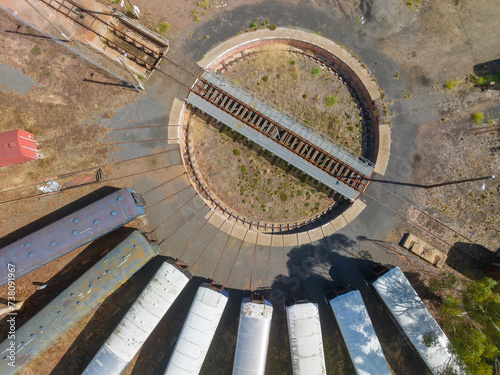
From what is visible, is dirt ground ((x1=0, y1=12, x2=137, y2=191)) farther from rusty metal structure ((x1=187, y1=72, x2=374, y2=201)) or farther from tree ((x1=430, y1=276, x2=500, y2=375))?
tree ((x1=430, y1=276, x2=500, y2=375))

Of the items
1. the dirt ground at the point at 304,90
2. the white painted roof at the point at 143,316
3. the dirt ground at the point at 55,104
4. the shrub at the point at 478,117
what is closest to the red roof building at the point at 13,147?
the dirt ground at the point at 55,104

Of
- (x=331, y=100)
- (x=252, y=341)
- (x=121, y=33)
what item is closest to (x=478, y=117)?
(x=331, y=100)

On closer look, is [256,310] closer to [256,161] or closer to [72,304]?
[256,161]

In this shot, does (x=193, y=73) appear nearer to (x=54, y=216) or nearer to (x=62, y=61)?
(x=62, y=61)

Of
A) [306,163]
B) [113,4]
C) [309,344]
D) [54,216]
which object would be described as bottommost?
[54,216]

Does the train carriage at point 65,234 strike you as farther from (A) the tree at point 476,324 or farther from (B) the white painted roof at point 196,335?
(A) the tree at point 476,324

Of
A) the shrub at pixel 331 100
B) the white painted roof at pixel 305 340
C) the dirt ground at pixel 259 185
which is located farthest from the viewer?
the shrub at pixel 331 100

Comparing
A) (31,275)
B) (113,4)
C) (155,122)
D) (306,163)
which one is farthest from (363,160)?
(31,275)
